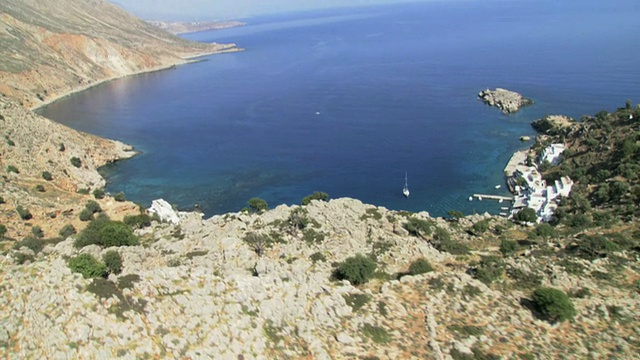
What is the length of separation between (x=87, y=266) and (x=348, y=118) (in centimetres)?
7943

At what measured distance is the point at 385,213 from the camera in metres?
37.2

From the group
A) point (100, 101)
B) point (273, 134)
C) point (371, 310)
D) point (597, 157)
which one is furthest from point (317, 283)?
point (100, 101)

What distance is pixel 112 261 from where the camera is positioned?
22.2 m

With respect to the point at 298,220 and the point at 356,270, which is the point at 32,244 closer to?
the point at 298,220

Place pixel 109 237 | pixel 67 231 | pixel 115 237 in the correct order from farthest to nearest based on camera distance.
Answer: pixel 67 231
pixel 115 237
pixel 109 237

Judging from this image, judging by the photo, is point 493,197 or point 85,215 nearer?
point 85,215

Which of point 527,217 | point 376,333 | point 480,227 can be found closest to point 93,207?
point 376,333

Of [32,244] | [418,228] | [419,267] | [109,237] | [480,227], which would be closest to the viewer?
[419,267]

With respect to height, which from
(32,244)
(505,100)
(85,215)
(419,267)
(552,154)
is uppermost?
(32,244)

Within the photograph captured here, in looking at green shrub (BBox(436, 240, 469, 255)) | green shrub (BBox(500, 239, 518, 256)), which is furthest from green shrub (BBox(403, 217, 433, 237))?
green shrub (BBox(500, 239, 518, 256))

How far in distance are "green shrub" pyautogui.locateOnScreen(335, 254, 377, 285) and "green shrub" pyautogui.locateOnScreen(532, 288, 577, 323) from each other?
802 centimetres

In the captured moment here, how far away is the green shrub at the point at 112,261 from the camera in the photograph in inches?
859

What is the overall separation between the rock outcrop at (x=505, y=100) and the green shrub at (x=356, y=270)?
83.4 m

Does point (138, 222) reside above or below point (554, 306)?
below
